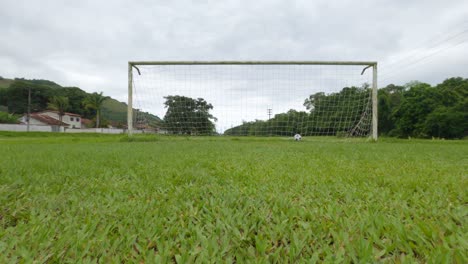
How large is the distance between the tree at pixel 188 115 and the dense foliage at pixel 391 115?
3.15 feet

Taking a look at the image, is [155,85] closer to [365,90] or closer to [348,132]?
[348,132]

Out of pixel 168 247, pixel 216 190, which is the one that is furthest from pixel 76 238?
pixel 216 190

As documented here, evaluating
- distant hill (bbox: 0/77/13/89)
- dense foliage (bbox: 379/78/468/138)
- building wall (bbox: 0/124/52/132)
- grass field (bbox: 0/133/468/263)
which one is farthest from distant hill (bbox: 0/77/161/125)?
grass field (bbox: 0/133/468/263)

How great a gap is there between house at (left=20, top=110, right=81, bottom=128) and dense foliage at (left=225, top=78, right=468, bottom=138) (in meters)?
44.8

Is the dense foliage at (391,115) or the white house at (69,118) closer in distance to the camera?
the dense foliage at (391,115)

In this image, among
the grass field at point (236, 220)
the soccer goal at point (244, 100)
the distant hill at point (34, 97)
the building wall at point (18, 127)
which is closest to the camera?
the grass field at point (236, 220)

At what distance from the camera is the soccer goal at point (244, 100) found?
26.9 ft

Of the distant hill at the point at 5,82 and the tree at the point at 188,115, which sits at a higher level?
the distant hill at the point at 5,82

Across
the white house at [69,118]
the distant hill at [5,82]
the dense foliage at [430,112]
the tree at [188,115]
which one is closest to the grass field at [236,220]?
the tree at [188,115]

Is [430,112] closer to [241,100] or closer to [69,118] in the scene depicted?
[241,100]

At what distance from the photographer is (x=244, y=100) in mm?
8133

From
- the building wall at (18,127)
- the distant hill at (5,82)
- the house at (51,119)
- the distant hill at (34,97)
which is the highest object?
the distant hill at (5,82)

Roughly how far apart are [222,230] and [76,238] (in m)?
0.46

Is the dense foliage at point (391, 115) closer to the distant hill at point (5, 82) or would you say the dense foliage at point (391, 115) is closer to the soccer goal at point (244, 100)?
the soccer goal at point (244, 100)
